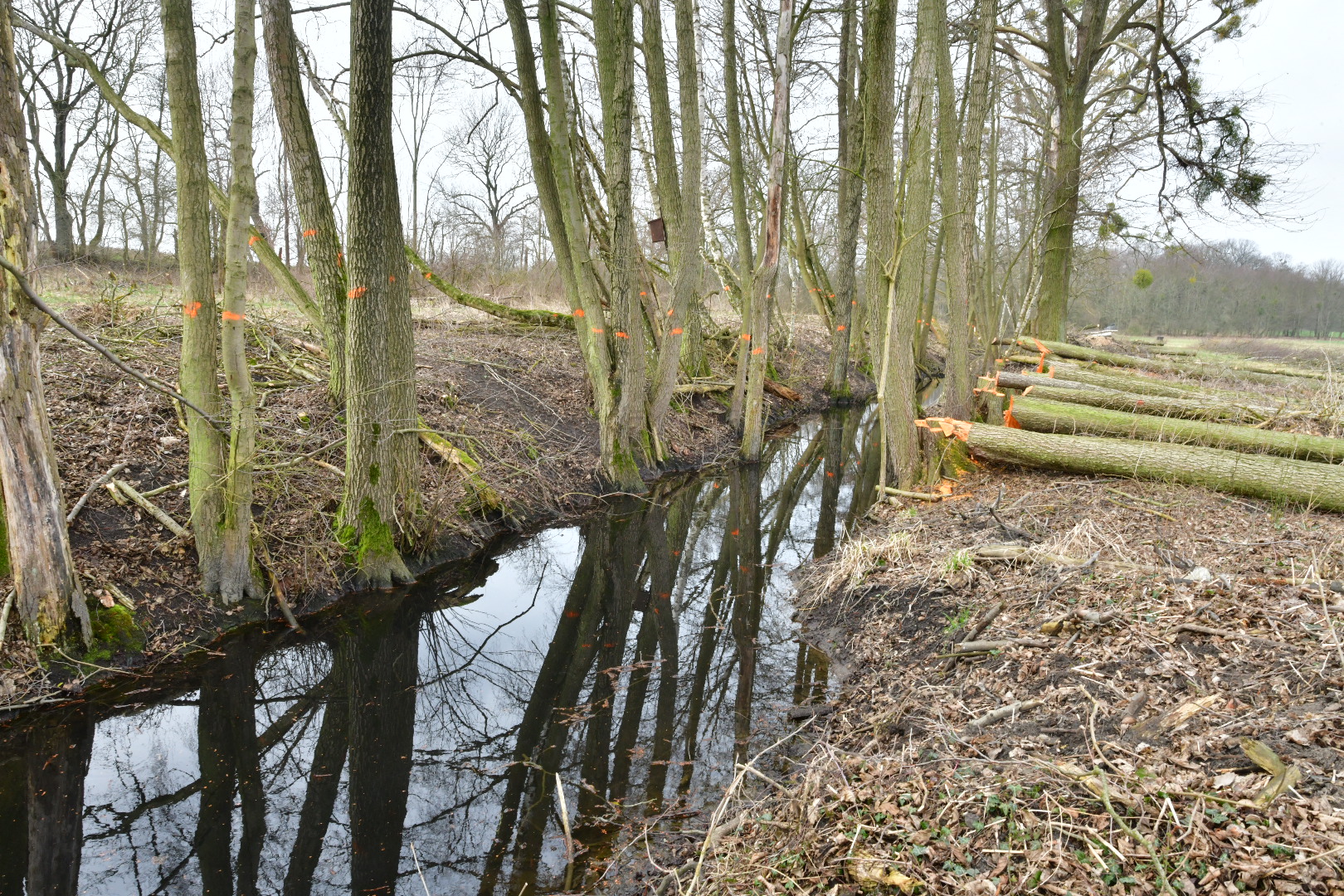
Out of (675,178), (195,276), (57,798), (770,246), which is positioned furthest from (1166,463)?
(57,798)

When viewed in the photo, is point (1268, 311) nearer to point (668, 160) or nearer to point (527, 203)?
point (527, 203)

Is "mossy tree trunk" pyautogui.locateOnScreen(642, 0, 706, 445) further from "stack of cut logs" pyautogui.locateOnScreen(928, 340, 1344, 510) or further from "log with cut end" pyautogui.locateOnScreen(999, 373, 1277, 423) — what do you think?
"log with cut end" pyautogui.locateOnScreen(999, 373, 1277, 423)

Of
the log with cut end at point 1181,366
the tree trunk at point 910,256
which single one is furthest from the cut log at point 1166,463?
the log with cut end at point 1181,366

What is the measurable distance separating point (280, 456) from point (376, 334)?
171cm

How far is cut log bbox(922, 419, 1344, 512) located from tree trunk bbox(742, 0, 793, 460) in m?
3.29

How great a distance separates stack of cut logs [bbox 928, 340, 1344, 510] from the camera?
648 cm

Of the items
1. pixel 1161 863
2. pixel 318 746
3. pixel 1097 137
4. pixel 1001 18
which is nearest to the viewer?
pixel 1161 863

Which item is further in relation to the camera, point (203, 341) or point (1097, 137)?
point (1097, 137)

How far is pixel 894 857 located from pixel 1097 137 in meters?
18.1

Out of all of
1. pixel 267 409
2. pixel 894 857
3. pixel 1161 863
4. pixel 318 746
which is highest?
pixel 267 409

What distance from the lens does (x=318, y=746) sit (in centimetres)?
452

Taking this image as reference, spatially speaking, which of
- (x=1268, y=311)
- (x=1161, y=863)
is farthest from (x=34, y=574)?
(x=1268, y=311)

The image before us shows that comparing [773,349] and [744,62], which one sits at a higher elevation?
[744,62]

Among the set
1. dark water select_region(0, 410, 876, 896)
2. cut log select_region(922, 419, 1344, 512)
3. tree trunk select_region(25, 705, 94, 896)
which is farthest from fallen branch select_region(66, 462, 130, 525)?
cut log select_region(922, 419, 1344, 512)
